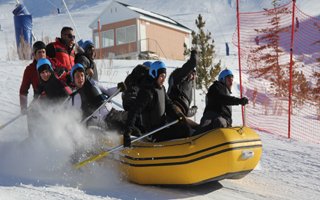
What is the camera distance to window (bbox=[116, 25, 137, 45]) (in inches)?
1254

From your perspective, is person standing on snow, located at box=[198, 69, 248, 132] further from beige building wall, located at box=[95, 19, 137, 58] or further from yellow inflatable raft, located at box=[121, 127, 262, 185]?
beige building wall, located at box=[95, 19, 137, 58]

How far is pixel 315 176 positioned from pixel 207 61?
9.04 m

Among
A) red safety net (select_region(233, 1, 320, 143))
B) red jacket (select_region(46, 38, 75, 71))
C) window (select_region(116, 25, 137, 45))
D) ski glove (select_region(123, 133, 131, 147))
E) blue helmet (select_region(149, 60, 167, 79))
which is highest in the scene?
window (select_region(116, 25, 137, 45))

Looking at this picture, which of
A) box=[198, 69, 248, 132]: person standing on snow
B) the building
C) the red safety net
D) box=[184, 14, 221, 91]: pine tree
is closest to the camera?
box=[198, 69, 248, 132]: person standing on snow

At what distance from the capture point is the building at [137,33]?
31.7m

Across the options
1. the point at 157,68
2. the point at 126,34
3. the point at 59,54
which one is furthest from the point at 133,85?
the point at 126,34

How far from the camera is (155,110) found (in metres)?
6.44

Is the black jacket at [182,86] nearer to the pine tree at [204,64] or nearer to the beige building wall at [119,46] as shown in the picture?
the pine tree at [204,64]

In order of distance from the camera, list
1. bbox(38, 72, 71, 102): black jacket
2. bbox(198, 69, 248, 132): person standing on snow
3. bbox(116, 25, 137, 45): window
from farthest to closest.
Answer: bbox(116, 25, 137, 45): window, bbox(198, 69, 248, 132): person standing on snow, bbox(38, 72, 71, 102): black jacket

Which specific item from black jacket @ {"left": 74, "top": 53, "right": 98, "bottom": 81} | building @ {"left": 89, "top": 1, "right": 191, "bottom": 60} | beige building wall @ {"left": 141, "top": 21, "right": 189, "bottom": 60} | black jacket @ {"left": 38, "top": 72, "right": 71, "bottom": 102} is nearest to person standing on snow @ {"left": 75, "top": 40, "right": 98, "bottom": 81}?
black jacket @ {"left": 74, "top": 53, "right": 98, "bottom": 81}

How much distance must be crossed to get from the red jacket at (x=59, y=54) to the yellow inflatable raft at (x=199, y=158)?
2.52 m

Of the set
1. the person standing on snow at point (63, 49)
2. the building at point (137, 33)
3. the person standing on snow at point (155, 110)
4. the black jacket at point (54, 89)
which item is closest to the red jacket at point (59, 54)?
the person standing on snow at point (63, 49)

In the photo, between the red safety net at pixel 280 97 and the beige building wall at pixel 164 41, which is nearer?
the red safety net at pixel 280 97

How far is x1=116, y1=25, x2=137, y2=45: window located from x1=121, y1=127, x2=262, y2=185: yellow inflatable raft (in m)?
26.0
